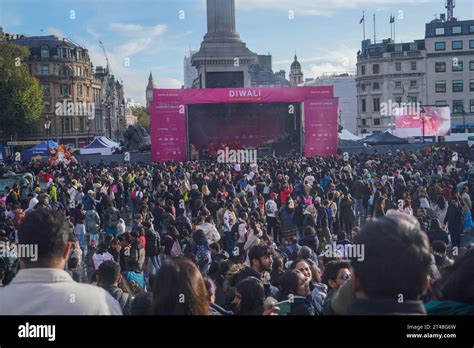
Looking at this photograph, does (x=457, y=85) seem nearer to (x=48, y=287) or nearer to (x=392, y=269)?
(x=392, y=269)

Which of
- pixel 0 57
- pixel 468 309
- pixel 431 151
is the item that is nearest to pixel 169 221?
pixel 468 309

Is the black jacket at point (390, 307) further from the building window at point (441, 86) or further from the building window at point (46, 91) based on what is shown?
the building window at point (441, 86)

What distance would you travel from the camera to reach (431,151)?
116ft

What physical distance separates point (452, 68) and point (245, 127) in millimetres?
39209

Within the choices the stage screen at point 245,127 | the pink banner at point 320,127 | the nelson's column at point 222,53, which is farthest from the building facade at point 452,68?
the pink banner at point 320,127

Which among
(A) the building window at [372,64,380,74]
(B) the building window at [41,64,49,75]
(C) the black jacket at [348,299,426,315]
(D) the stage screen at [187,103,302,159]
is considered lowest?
(C) the black jacket at [348,299,426,315]

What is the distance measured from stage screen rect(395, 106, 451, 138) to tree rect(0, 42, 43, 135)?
3641cm

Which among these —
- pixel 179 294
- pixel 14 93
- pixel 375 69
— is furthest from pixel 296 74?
pixel 179 294

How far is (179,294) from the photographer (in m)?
3.92

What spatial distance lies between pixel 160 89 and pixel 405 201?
23.0 m

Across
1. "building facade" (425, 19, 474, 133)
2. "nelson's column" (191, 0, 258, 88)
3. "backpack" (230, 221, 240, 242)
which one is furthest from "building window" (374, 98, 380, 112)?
"backpack" (230, 221, 240, 242)

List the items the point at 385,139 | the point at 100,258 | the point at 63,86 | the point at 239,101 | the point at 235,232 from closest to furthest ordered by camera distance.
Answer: the point at 100,258, the point at 235,232, the point at 239,101, the point at 385,139, the point at 63,86

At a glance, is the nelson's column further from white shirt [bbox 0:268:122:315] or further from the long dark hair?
white shirt [bbox 0:268:122:315]

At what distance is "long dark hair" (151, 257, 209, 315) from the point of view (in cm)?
388
